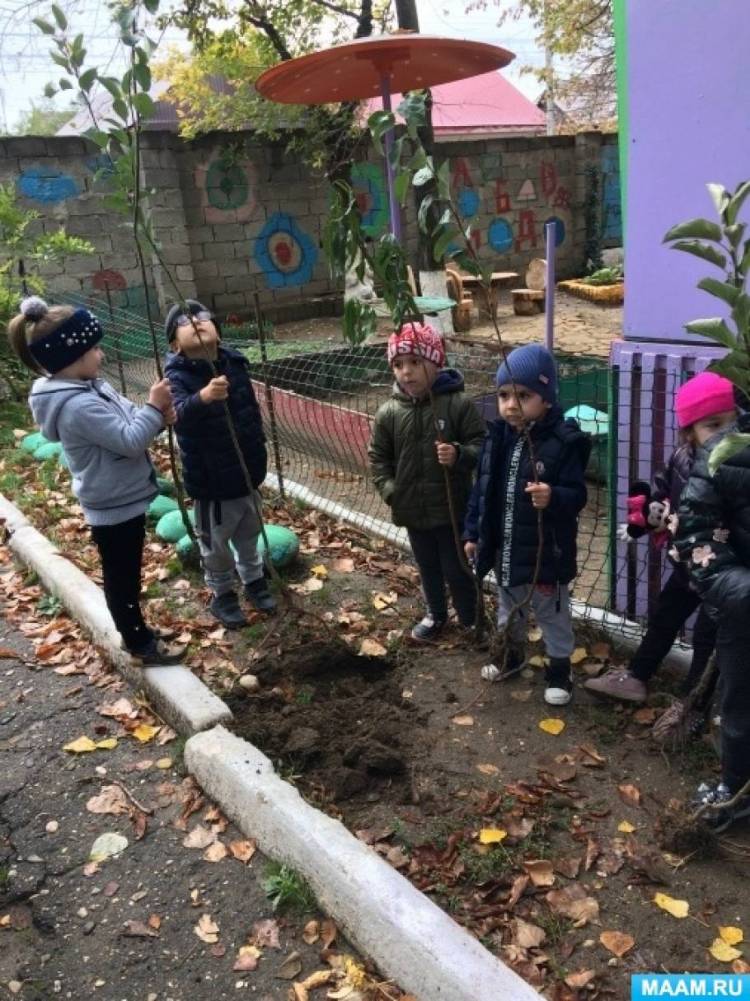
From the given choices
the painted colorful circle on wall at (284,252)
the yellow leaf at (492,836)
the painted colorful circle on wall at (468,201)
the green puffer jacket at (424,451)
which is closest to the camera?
the yellow leaf at (492,836)

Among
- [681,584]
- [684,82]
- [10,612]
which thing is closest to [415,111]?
[684,82]

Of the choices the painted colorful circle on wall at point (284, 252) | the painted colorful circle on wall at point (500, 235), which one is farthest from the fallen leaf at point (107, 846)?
the painted colorful circle on wall at point (500, 235)

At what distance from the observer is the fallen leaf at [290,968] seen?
2.12 meters

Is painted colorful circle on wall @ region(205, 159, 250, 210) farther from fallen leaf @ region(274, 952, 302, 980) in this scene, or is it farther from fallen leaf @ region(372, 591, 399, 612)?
fallen leaf @ region(274, 952, 302, 980)

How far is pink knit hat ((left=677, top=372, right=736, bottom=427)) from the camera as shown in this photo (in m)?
2.43

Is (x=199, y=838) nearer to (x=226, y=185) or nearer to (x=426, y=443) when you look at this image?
(x=426, y=443)

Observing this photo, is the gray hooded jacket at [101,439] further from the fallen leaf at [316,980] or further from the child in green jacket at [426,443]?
the fallen leaf at [316,980]

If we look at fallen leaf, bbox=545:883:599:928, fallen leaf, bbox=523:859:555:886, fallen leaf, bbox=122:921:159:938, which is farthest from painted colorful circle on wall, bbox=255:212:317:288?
fallen leaf, bbox=545:883:599:928

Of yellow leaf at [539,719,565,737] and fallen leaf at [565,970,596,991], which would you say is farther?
yellow leaf at [539,719,565,737]

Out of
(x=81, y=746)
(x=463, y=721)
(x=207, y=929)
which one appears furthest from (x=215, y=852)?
(x=463, y=721)

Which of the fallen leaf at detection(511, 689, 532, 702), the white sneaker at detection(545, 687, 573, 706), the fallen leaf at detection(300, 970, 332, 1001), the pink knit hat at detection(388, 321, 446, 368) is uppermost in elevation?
the pink knit hat at detection(388, 321, 446, 368)

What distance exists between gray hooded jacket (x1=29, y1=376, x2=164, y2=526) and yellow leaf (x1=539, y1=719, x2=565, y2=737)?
5.87 feet

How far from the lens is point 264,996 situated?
6.82ft

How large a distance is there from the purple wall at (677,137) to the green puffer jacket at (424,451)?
80 centimetres
